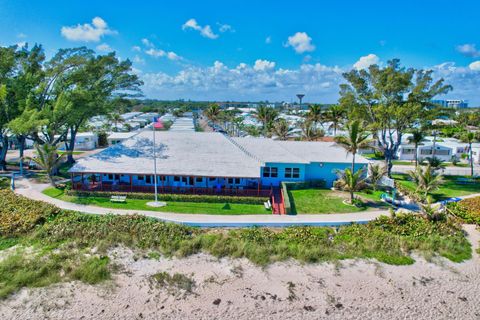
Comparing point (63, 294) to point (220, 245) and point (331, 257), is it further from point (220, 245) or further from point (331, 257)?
point (331, 257)

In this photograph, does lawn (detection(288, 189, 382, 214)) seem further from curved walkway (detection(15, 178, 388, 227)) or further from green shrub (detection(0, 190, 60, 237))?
green shrub (detection(0, 190, 60, 237))

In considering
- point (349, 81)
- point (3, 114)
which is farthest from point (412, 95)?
point (3, 114)

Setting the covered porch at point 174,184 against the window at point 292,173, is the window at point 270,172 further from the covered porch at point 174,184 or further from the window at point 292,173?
the covered porch at point 174,184

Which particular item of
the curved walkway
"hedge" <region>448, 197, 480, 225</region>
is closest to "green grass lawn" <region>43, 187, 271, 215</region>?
the curved walkway

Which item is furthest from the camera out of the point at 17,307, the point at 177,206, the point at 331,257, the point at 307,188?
the point at 307,188

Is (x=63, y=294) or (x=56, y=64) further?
(x=56, y=64)
